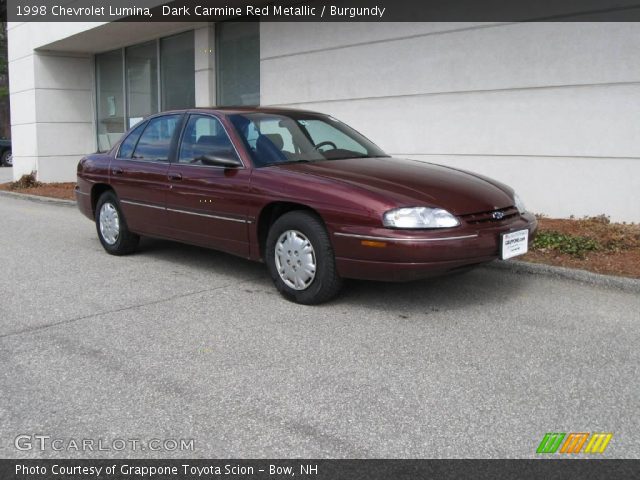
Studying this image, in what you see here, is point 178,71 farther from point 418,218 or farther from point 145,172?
point 418,218

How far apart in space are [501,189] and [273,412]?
120 inches

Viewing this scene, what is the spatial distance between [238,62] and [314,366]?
9.93 metres

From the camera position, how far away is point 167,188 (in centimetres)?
621

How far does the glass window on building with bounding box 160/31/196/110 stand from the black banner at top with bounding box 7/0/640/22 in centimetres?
99

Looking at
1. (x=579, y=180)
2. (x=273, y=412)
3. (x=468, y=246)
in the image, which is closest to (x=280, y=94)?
(x=579, y=180)

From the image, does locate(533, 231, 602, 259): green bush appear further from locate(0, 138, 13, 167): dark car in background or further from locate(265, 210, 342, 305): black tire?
locate(0, 138, 13, 167): dark car in background

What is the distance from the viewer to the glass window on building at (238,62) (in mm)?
12266

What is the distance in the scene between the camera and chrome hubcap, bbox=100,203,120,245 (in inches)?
281

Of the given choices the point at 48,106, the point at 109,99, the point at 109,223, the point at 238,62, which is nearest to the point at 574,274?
the point at 109,223

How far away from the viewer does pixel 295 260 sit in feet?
16.7
